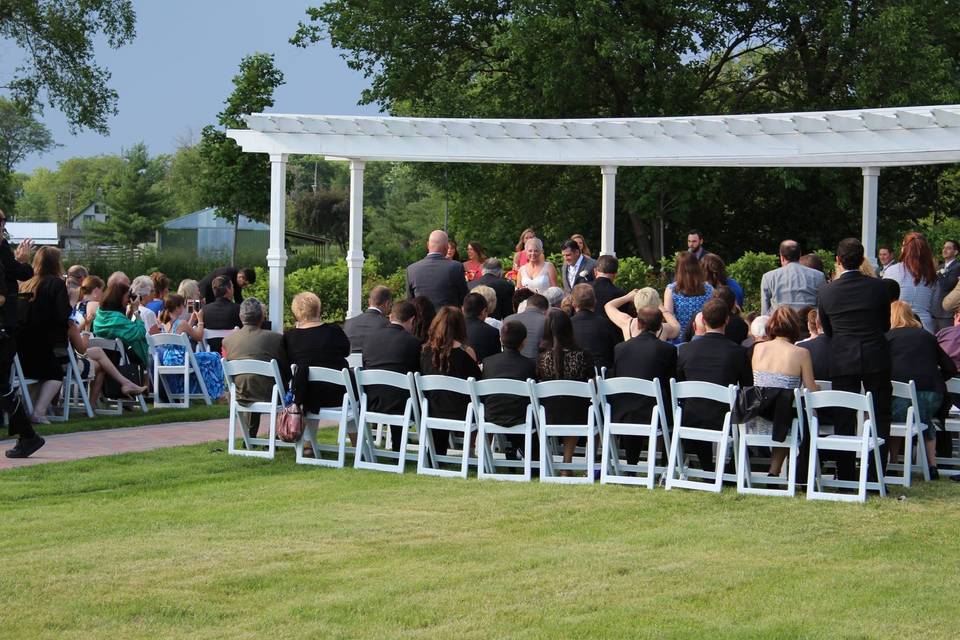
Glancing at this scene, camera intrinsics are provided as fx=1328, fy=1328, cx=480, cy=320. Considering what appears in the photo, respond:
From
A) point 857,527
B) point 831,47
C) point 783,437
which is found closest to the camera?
point 857,527

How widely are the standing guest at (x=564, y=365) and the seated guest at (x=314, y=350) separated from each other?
1.58 metres

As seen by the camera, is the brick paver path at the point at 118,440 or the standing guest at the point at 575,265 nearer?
the brick paver path at the point at 118,440

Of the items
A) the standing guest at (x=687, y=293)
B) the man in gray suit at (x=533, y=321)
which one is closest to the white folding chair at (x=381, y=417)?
the man in gray suit at (x=533, y=321)

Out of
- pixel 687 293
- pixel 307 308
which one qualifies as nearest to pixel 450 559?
pixel 307 308

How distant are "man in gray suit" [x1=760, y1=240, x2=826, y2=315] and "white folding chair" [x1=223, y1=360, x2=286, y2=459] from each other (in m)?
4.32

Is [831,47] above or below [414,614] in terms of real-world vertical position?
above

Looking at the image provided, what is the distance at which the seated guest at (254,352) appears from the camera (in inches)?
389

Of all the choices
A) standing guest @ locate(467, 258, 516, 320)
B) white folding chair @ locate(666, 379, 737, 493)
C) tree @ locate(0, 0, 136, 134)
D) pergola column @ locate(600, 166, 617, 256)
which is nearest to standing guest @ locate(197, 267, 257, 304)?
standing guest @ locate(467, 258, 516, 320)

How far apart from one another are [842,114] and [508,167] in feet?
57.2

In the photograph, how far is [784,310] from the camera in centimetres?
855

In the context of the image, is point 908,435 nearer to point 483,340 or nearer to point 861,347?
point 861,347

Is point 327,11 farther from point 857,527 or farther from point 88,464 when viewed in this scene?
point 857,527

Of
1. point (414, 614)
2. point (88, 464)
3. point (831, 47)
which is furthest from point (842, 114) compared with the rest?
point (831, 47)

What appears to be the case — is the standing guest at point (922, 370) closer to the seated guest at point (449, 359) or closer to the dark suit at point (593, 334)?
the dark suit at point (593, 334)
